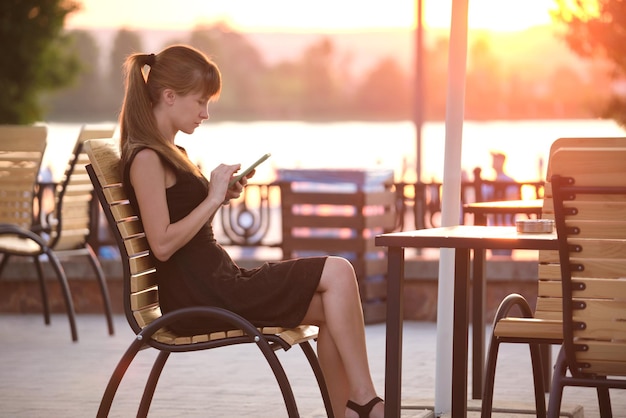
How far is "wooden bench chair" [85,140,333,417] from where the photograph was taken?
471 centimetres

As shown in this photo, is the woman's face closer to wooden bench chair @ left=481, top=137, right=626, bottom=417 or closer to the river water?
wooden bench chair @ left=481, top=137, right=626, bottom=417

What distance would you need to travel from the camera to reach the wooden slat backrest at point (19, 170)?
930 cm

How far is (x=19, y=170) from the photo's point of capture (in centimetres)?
938

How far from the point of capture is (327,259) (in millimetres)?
4914

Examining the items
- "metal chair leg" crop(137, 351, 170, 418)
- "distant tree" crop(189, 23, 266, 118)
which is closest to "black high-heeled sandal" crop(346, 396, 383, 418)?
"metal chair leg" crop(137, 351, 170, 418)

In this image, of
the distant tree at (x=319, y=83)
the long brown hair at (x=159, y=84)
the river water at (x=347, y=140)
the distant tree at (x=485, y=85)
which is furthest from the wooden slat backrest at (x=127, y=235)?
the distant tree at (x=319, y=83)

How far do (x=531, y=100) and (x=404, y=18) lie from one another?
3.77m

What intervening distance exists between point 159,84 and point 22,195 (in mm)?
4520

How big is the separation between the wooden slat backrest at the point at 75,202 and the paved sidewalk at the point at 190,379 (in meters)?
0.67

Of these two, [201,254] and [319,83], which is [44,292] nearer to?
[201,254]

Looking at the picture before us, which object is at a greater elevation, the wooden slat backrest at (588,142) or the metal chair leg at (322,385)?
the wooden slat backrest at (588,142)

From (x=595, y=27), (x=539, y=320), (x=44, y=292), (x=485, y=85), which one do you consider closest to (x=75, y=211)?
(x=44, y=292)

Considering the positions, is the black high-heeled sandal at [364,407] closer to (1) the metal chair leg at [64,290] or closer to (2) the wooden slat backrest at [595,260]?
(2) the wooden slat backrest at [595,260]

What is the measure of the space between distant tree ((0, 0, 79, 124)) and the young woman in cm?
2088
